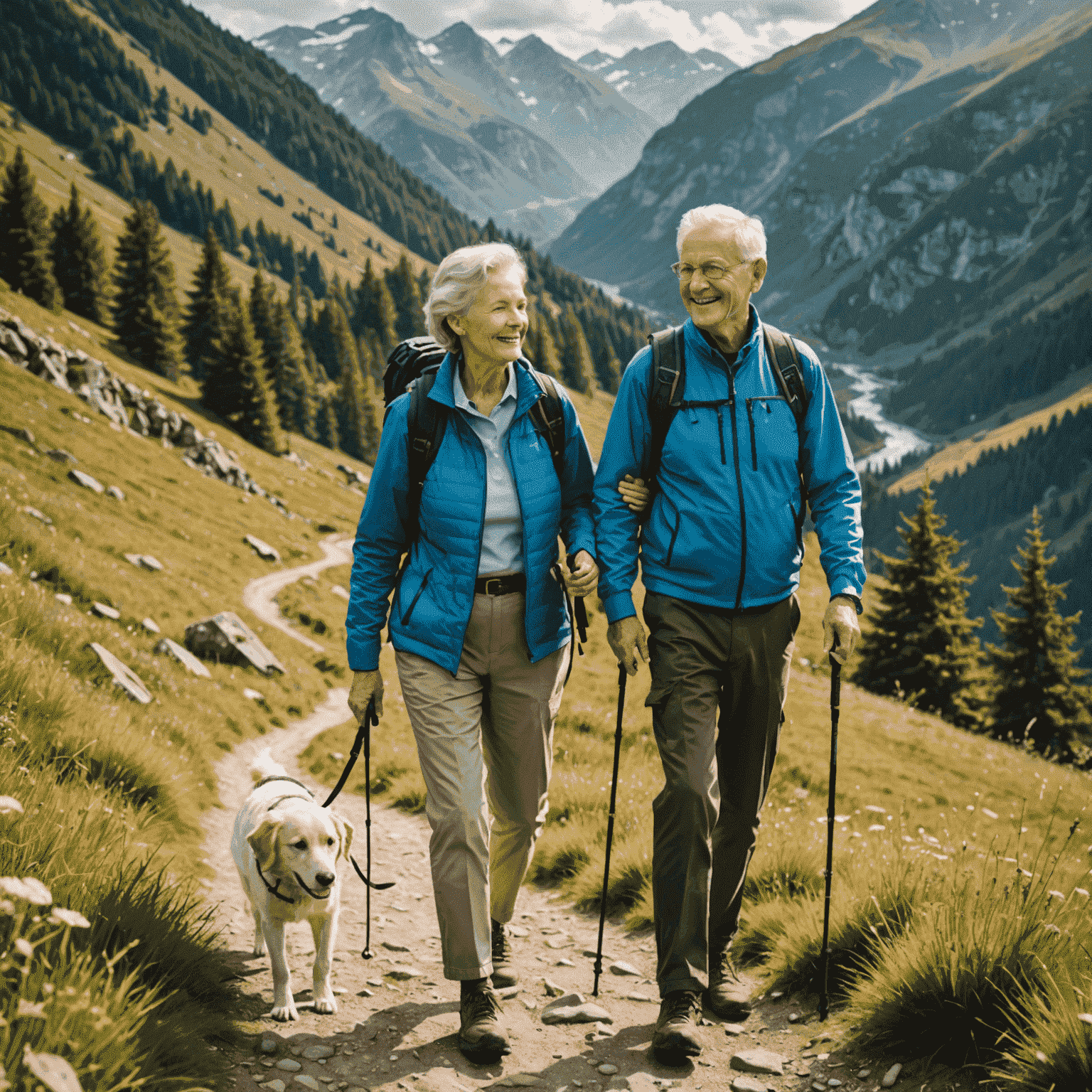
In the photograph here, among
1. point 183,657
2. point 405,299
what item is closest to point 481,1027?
point 183,657

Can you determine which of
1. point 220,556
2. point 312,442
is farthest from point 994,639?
point 220,556

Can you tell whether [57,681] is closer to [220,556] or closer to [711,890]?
[711,890]

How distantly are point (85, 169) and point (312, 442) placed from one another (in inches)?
4810

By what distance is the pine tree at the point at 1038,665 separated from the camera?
3975 cm

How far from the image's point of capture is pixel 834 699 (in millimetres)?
5289

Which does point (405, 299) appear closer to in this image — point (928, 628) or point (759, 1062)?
point (928, 628)

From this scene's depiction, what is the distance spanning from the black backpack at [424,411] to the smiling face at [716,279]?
935 millimetres

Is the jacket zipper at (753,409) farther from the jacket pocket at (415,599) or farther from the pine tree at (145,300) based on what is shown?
the pine tree at (145,300)

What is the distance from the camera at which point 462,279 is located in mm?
4719

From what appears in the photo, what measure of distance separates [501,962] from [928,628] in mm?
36628

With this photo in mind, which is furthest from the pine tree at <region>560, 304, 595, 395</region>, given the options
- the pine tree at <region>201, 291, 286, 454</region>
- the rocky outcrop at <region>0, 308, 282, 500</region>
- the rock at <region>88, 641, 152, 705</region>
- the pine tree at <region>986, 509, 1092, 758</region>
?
the rock at <region>88, 641, 152, 705</region>

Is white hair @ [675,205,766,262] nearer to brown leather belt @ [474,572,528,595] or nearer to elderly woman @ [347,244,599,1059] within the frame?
elderly woman @ [347,244,599,1059]

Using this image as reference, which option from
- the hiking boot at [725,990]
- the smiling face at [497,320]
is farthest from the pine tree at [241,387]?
the hiking boot at [725,990]

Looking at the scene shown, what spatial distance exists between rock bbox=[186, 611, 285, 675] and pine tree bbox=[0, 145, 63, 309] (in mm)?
50264
